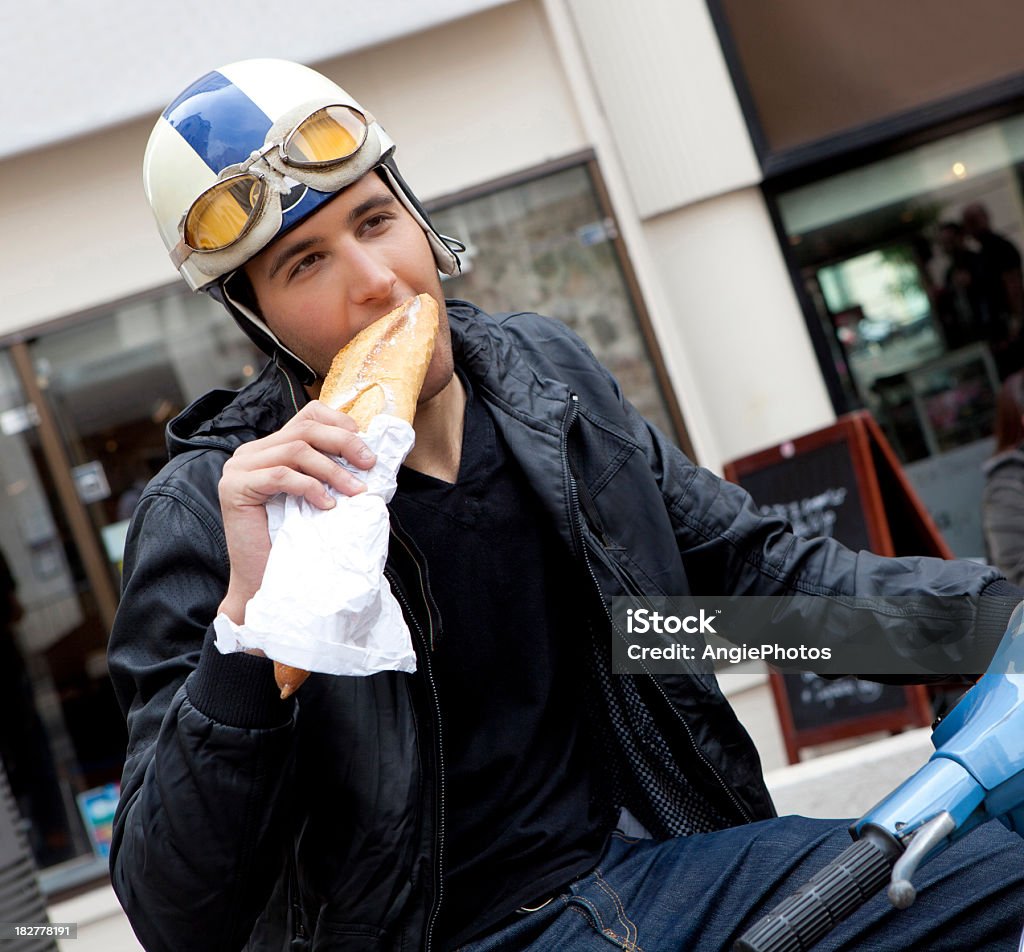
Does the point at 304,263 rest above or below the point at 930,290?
above

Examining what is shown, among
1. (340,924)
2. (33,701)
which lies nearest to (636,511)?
(340,924)

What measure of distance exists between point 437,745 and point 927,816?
A: 2.73ft

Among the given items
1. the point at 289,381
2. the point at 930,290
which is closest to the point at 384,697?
the point at 289,381

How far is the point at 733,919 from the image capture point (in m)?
1.75

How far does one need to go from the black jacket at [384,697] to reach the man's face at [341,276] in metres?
0.12

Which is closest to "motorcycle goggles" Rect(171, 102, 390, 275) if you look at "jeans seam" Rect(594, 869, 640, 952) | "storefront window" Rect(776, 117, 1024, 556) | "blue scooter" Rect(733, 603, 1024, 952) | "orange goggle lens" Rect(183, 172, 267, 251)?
"orange goggle lens" Rect(183, 172, 267, 251)

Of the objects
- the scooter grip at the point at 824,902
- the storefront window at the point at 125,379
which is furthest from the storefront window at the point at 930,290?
the scooter grip at the point at 824,902

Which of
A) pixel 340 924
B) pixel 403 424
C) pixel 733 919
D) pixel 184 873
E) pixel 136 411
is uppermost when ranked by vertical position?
pixel 136 411

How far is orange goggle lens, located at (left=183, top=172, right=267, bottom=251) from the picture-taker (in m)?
1.99

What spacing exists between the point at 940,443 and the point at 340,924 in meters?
5.67

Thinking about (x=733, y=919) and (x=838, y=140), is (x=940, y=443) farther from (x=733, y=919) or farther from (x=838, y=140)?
(x=733, y=919)

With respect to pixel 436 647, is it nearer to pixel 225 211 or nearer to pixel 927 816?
pixel 225 211

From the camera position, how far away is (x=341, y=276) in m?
2.05

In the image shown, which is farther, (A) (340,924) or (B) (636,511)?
(B) (636,511)
